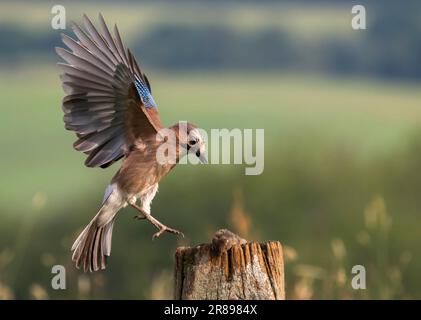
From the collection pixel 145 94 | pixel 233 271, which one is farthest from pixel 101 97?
pixel 233 271

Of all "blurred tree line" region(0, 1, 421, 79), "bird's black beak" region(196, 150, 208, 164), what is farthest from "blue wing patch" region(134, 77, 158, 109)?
"blurred tree line" region(0, 1, 421, 79)

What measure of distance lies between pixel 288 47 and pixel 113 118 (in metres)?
26.8

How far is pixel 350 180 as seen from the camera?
21594 millimetres

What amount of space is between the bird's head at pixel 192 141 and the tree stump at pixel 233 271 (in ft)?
5.19

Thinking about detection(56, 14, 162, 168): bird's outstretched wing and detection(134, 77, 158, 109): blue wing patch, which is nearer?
detection(56, 14, 162, 168): bird's outstretched wing

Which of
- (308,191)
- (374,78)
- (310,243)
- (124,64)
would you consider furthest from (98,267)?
(374,78)

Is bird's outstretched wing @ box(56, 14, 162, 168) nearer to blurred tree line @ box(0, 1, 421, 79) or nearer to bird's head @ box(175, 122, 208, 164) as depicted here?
bird's head @ box(175, 122, 208, 164)

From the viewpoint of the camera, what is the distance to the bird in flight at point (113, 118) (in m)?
7.75

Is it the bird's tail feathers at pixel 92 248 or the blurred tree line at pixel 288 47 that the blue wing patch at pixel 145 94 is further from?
the blurred tree line at pixel 288 47

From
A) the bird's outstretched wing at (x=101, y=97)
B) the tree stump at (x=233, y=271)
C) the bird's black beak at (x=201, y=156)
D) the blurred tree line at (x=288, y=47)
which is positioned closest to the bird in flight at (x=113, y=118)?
the bird's outstretched wing at (x=101, y=97)

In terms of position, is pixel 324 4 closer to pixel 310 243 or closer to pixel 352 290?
pixel 310 243

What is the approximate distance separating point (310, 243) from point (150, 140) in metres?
9.93

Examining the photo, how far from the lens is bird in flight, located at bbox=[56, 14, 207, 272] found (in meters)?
7.75

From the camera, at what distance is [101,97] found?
25.8 ft
